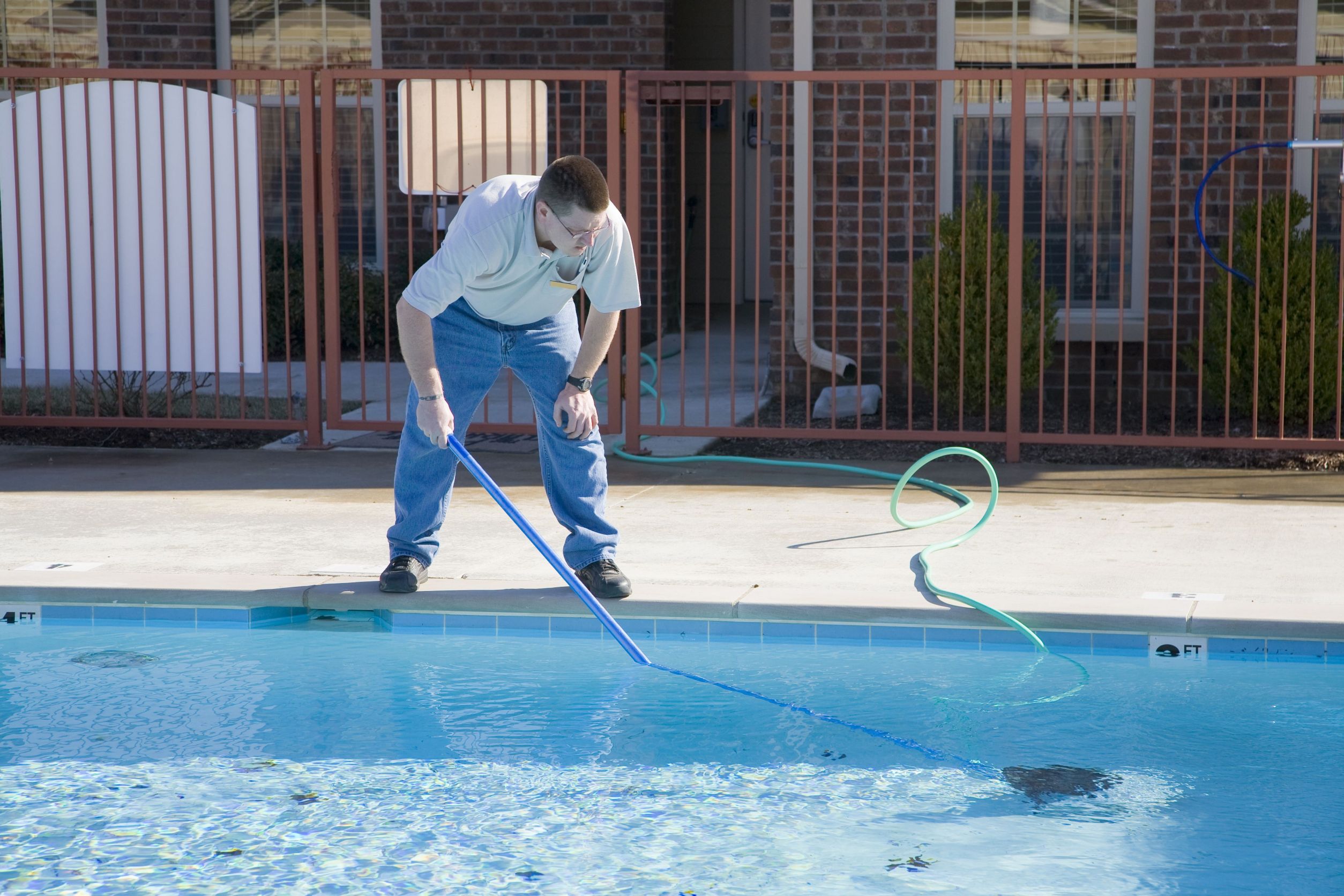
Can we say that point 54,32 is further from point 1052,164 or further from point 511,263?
point 511,263

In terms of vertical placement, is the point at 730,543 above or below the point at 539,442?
below

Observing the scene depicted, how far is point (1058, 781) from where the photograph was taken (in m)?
3.84

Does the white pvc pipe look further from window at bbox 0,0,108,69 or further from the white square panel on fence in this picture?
window at bbox 0,0,108,69

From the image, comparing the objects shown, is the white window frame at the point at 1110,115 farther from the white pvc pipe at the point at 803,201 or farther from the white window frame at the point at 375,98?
the white window frame at the point at 375,98

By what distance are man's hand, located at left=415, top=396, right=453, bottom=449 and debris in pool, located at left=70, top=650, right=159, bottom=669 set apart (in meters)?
1.12

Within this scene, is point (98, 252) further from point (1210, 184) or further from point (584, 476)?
point (1210, 184)

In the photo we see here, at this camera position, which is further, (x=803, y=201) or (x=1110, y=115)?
(x=1110, y=115)

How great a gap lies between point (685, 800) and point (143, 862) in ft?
3.96

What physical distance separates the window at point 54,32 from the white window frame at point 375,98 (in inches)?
9.2

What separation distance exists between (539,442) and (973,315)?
3.72 metres

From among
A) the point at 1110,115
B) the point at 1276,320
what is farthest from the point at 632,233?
the point at 1276,320

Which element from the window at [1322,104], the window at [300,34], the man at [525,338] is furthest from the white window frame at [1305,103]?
the window at [300,34]

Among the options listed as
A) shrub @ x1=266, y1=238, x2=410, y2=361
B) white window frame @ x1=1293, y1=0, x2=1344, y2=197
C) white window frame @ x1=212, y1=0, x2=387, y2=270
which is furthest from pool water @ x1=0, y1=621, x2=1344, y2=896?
white window frame @ x1=212, y1=0, x2=387, y2=270

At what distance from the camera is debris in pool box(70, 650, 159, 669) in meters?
4.69
